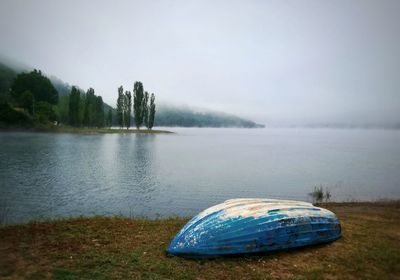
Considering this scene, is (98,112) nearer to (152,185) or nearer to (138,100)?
(138,100)

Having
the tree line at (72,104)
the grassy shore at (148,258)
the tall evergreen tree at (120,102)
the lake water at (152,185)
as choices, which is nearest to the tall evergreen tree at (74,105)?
the tree line at (72,104)

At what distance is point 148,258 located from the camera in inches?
315

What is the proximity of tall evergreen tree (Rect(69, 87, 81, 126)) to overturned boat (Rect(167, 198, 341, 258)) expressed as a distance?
9832 cm

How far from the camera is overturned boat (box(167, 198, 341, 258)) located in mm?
8039

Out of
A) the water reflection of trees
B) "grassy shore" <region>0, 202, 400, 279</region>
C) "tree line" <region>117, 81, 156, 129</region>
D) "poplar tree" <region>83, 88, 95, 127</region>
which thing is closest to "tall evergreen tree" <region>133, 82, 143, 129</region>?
"tree line" <region>117, 81, 156, 129</region>

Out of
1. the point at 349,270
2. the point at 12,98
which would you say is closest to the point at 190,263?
the point at 349,270

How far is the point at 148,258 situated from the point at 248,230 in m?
2.85

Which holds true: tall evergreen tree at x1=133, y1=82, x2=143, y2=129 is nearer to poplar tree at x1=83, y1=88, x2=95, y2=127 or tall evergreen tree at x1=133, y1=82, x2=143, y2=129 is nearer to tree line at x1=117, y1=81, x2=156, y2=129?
tree line at x1=117, y1=81, x2=156, y2=129

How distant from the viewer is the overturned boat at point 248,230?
804cm

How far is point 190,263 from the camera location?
7.73 m

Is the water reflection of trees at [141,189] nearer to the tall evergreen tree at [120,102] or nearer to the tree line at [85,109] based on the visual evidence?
the tree line at [85,109]

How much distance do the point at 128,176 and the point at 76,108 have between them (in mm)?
80160

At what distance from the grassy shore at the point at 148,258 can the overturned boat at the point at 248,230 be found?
276 mm

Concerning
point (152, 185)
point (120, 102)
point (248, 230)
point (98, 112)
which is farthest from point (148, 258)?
point (98, 112)
